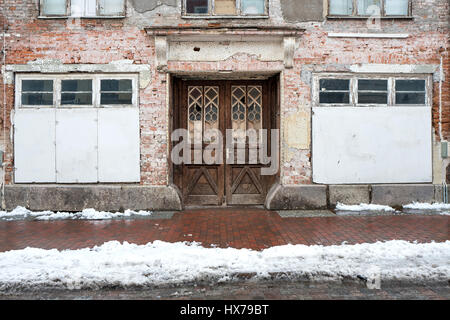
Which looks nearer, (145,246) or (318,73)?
(145,246)

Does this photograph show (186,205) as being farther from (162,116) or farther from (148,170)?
(162,116)

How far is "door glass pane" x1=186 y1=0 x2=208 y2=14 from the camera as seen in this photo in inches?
324

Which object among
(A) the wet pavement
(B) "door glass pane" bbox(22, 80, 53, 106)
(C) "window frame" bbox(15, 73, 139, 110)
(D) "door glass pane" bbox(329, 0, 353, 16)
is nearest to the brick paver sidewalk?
(A) the wet pavement

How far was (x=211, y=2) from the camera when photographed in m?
8.24

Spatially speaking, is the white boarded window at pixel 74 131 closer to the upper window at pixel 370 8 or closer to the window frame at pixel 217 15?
the window frame at pixel 217 15

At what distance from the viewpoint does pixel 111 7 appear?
26.8 ft

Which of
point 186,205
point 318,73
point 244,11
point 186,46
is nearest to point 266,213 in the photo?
point 186,205

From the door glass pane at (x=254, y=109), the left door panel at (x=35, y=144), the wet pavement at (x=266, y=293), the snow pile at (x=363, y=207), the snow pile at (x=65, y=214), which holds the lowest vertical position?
the wet pavement at (x=266, y=293)

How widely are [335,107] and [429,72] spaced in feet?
8.26

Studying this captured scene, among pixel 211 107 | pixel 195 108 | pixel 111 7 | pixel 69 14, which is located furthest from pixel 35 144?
pixel 211 107

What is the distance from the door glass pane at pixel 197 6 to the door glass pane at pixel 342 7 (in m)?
3.23

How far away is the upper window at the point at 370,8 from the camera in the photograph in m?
8.30

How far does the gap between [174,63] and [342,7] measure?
14.7 ft

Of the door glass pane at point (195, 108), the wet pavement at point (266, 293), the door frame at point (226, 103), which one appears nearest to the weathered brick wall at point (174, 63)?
the door frame at point (226, 103)
